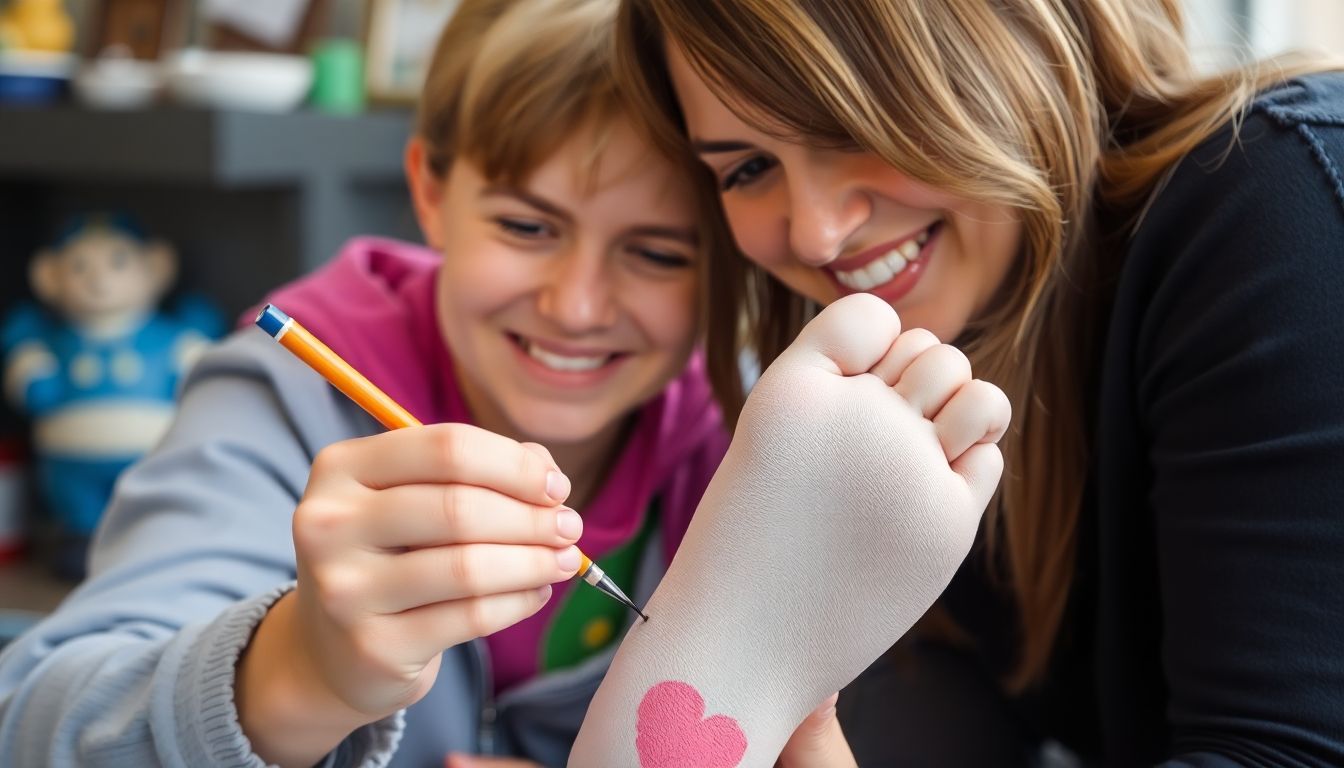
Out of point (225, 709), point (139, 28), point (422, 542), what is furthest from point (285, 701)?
point (139, 28)

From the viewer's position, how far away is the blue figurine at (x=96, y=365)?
167 centimetres

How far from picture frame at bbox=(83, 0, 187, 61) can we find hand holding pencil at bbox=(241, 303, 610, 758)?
158 cm

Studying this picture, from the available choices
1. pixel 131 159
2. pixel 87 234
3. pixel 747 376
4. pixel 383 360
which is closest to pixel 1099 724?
pixel 747 376

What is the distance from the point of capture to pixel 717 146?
0.81 meters

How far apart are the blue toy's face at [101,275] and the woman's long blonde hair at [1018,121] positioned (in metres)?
1.05

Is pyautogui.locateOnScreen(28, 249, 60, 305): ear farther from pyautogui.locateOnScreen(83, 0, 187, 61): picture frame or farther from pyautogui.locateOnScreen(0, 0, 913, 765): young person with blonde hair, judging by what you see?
pyautogui.locateOnScreen(0, 0, 913, 765): young person with blonde hair

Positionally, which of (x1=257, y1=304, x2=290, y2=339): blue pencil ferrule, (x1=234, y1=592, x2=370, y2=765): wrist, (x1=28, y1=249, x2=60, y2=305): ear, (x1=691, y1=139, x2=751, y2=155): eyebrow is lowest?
(x1=28, y1=249, x2=60, y2=305): ear

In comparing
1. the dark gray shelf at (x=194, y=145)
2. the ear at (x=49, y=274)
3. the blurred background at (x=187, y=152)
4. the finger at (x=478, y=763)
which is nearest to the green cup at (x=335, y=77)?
the blurred background at (x=187, y=152)

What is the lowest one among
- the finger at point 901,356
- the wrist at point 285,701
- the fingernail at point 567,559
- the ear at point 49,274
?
the ear at point 49,274

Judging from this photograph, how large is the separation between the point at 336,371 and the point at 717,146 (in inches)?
12.6

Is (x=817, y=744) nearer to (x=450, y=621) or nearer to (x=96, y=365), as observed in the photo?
(x=450, y=621)

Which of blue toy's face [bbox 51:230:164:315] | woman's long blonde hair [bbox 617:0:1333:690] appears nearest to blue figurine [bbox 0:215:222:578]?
blue toy's face [bbox 51:230:164:315]

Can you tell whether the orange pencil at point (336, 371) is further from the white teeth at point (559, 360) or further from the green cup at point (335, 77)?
the green cup at point (335, 77)

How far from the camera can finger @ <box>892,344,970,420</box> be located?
609mm
